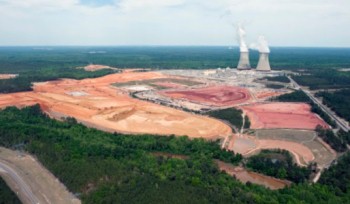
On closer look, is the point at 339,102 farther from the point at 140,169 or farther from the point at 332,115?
the point at 140,169

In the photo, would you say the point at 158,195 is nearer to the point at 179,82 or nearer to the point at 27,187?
the point at 27,187

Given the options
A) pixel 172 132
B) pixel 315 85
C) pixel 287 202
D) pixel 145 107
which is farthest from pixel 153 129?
pixel 315 85

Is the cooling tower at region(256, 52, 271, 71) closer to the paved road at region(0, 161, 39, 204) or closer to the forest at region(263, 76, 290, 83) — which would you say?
the forest at region(263, 76, 290, 83)

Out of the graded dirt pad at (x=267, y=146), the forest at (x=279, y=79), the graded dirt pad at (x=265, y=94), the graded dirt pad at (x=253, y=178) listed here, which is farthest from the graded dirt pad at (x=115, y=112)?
the forest at (x=279, y=79)

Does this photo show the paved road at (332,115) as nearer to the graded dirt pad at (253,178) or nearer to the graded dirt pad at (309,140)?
the graded dirt pad at (309,140)

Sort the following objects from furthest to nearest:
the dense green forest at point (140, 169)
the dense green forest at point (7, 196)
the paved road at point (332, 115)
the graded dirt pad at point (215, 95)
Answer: the graded dirt pad at point (215, 95) < the paved road at point (332, 115) < the dense green forest at point (140, 169) < the dense green forest at point (7, 196)

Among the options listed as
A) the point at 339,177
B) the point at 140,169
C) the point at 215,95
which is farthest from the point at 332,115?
the point at 140,169
